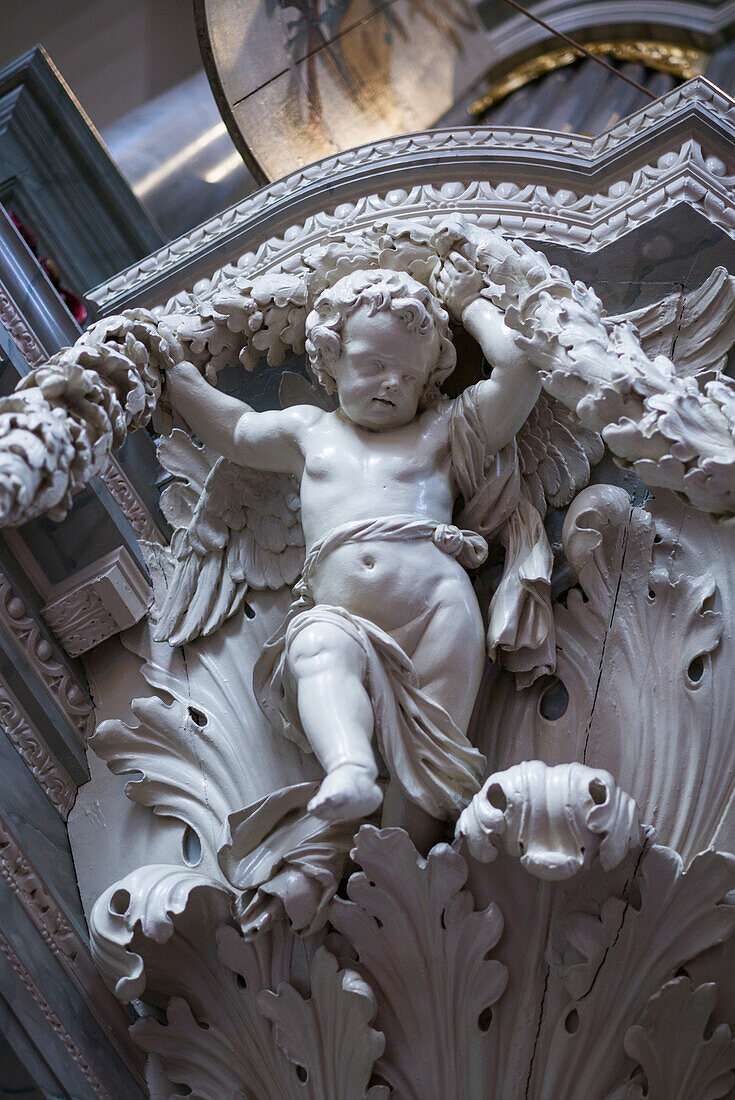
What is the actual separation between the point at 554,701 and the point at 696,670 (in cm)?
29

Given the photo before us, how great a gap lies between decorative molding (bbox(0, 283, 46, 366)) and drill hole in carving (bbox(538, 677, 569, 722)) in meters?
1.39

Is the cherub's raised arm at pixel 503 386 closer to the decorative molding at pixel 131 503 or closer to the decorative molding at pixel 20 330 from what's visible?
the decorative molding at pixel 131 503

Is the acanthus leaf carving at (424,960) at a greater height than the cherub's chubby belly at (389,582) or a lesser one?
lesser

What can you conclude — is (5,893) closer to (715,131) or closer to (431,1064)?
(431,1064)

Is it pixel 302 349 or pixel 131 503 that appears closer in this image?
pixel 302 349

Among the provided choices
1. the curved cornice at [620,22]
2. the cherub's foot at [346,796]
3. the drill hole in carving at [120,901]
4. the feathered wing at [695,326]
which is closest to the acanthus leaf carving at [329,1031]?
the drill hole in carving at [120,901]

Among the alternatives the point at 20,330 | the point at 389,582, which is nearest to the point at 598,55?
the point at 20,330

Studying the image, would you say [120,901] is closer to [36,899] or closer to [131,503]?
[36,899]

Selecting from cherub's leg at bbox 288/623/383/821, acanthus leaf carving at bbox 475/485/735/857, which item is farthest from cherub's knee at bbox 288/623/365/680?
acanthus leaf carving at bbox 475/485/735/857

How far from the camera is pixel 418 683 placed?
93.0 inches

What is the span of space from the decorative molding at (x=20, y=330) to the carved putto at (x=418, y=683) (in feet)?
1.41

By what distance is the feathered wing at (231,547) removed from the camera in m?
2.76

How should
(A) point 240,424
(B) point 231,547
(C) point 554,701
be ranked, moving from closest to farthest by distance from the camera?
(C) point 554,701 < (A) point 240,424 < (B) point 231,547

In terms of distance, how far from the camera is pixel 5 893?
243 cm
